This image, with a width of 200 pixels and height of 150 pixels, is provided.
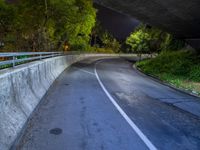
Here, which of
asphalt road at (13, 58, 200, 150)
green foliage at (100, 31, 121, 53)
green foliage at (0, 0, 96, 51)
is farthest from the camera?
green foliage at (100, 31, 121, 53)

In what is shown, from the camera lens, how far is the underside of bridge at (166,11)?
55.5 feet

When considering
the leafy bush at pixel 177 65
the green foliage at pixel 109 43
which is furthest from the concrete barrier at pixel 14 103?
the green foliage at pixel 109 43

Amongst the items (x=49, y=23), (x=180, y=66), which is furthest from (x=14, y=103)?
(x=49, y=23)

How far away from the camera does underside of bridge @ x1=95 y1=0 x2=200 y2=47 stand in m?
16.9

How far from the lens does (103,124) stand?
6797mm

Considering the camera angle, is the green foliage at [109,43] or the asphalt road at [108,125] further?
the green foliage at [109,43]

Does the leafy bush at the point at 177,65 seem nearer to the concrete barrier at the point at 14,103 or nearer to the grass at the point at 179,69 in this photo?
the grass at the point at 179,69

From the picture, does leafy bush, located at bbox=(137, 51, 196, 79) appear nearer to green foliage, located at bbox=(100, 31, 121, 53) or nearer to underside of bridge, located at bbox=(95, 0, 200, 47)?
underside of bridge, located at bbox=(95, 0, 200, 47)

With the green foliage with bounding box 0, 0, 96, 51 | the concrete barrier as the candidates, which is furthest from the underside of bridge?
the concrete barrier

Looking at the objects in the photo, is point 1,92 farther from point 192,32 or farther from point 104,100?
point 192,32

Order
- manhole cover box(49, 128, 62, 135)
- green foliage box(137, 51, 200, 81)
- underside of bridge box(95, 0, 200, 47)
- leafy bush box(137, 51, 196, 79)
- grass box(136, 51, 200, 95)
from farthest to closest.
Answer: leafy bush box(137, 51, 196, 79) < green foliage box(137, 51, 200, 81) < grass box(136, 51, 200, 95) < underside of bridge box(95, 0, 200, 47) < manhole cover box(49, 128, 62, 135)

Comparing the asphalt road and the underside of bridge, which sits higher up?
the underside of bridge

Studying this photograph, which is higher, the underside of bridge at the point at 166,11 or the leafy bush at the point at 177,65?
the underside of bridge at the point at 166,11

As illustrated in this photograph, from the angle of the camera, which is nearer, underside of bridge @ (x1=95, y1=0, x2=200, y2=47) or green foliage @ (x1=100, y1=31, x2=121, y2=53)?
underside of bridge @ (x1=95, y1=0, x2=200, y2=47)
